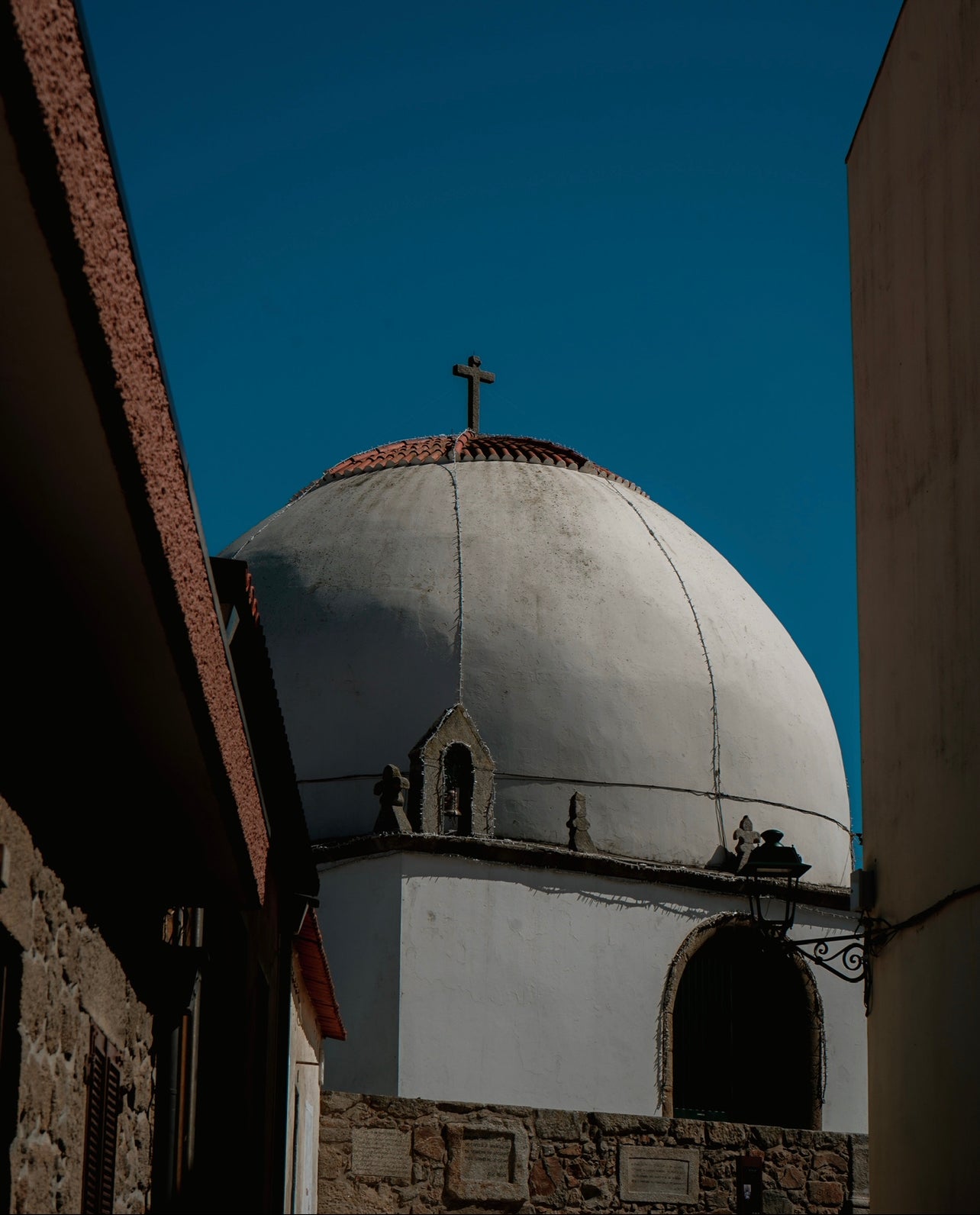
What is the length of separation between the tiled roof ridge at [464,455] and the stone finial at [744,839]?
4642 mm

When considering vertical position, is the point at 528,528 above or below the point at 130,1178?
above

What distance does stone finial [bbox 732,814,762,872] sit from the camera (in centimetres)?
1906

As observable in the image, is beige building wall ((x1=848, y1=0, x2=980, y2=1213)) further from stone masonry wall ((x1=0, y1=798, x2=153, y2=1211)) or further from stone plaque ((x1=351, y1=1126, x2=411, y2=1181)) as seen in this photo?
stone masonry wall ((x1=0, y1=798, x2=153, y2=1211))

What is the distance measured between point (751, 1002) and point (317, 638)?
18.6ft

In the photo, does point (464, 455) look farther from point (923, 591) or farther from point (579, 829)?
point (923, 591)

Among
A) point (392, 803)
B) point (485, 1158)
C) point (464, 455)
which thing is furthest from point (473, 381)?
point (485, 1158)

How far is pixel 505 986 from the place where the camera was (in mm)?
17500

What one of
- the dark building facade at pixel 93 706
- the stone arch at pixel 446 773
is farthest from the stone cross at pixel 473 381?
the dark building facade at pixel 93 706

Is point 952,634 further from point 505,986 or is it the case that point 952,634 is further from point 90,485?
point 505,986

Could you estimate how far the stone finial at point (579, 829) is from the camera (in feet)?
60.2

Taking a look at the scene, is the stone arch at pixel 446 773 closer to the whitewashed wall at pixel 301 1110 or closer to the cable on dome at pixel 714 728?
the cable on dome at pixel 714 728

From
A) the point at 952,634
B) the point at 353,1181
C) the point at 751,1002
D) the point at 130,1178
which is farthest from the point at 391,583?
the point at 130,1178

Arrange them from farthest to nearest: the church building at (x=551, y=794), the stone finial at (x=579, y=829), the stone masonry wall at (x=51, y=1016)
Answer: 1. the stone finial at (x=579, y=829)
2. the church building at (x=551, y=794)
3. the stone masonry wall at (x=51, y=1016)

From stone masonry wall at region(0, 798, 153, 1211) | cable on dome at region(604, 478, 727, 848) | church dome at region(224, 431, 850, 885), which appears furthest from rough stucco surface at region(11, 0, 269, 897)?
cable on dome at region(604, 478, 727, 848)
